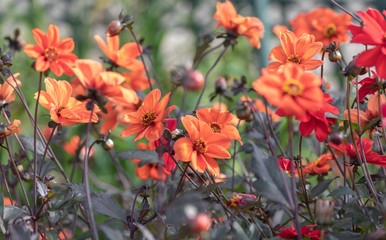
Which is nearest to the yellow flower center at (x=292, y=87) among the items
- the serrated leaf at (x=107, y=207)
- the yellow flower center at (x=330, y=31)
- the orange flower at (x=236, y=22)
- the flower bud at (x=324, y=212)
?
the flower bud at (x=324, y=212)

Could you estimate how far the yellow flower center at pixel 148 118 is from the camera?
1.92 ft

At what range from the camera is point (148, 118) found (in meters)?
0.59

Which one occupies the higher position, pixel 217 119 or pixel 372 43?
pixel 372 43

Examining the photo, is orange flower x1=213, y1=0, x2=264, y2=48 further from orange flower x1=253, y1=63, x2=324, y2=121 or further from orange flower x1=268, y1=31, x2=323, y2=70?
orange flower x1=253, y1=63, x2=324, y2=121

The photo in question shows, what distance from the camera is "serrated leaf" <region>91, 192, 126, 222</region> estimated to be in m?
0.53

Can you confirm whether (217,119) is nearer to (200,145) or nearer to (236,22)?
(200,145)

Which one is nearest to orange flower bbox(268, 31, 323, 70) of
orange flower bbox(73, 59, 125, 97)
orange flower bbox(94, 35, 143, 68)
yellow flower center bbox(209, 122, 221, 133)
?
yellow flower center bbox(209, 122, 221, 133)

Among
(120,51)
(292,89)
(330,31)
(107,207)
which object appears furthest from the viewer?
(330,31)

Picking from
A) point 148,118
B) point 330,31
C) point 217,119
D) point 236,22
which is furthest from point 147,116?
point 330,31

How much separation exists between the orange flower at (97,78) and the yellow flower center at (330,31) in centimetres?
61

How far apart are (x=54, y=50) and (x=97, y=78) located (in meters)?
0.28

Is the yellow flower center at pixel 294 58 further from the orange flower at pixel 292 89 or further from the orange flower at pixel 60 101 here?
the orange flower at pixel 60 101

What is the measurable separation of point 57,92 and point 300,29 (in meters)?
0.78

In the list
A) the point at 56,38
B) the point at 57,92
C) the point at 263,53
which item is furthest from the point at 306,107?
the point at 263,53
